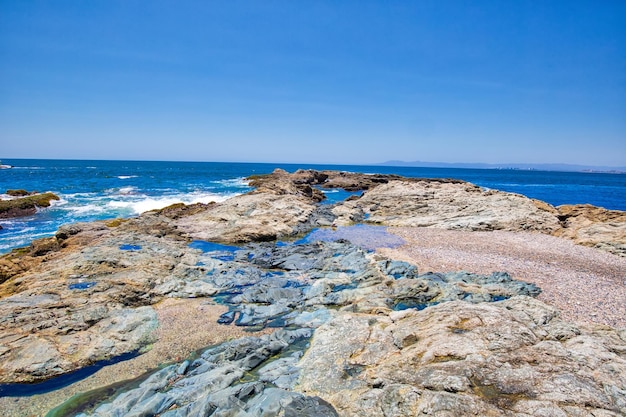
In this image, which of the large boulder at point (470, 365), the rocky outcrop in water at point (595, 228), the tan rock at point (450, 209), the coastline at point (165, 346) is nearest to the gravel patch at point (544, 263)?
the rocky outcrop in water at point (595, 228)

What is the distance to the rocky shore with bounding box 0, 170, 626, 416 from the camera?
24.3ft

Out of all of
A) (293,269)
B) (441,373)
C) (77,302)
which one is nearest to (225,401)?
(441,373)

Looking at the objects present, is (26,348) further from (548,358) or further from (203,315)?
(548,358)

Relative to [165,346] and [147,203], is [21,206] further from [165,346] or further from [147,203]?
[165,346]

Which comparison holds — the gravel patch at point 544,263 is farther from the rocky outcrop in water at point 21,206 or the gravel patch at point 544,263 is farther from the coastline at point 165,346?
the rocky outcrop in water at point 21,206

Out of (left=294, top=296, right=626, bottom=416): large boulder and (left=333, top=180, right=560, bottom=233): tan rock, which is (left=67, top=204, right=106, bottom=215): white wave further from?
(left=294, top=296, right=626, bottom=416): large boulder

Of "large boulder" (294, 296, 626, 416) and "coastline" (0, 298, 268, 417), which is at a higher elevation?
"large boulder" (294, 296, 626, 416)

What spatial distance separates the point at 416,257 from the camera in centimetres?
2184

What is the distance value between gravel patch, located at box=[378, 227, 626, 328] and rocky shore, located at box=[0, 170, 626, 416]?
0.24 meters

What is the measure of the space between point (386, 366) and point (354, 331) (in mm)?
2228

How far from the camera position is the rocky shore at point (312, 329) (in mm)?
7422

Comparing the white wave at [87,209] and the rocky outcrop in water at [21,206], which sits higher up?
the rocky outcrop in water at [21,206]

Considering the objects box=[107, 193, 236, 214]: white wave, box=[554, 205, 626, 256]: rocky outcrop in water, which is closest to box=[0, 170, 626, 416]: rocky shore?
box=[554, 205, 626, 256]: rocky outcrop in water

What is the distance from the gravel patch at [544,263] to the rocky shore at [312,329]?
0.24m
